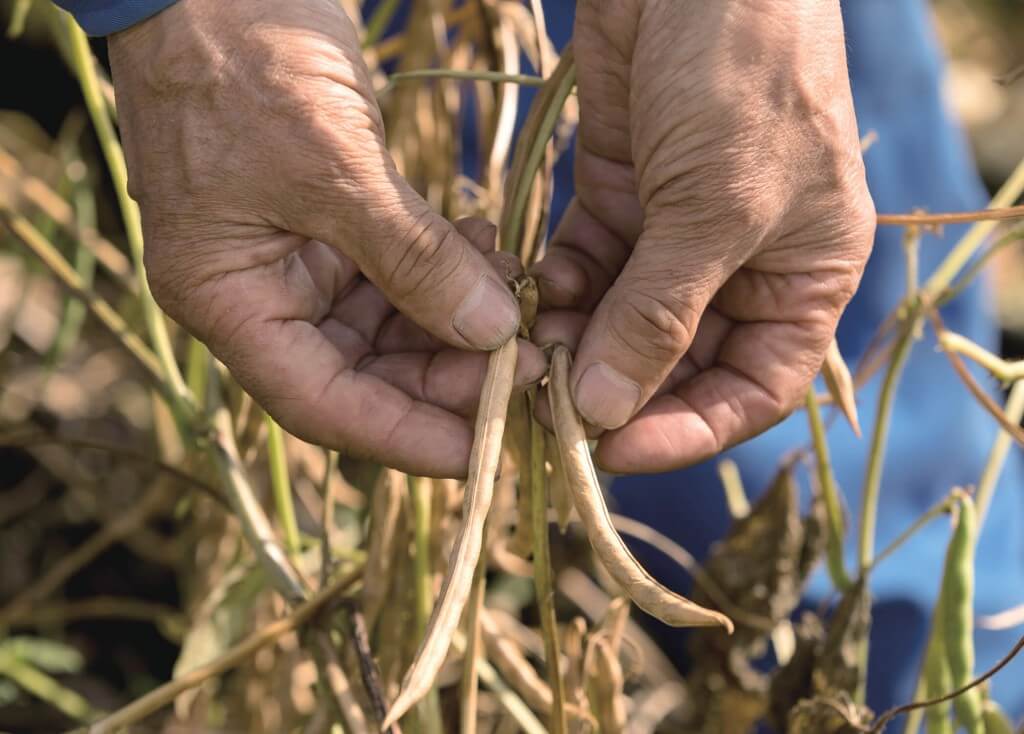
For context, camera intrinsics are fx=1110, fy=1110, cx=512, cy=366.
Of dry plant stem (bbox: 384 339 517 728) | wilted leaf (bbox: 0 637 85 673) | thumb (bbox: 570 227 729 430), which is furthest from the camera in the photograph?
wilted leaf (bbox: 0 637 85 673)

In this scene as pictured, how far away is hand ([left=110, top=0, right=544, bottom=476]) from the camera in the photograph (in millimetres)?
474

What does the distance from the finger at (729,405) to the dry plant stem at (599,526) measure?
1.7 inches

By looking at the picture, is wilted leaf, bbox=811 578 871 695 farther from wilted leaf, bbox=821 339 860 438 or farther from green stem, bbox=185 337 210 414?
green stem, bbox=185 337 210 414

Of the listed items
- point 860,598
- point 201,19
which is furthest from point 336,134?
point 860,598

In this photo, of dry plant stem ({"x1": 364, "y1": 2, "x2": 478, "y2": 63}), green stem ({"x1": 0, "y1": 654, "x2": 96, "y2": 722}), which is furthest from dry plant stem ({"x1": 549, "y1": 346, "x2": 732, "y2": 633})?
green stem ({"x1": 0, "y1": 654, "x2": 96, "y2": 722})

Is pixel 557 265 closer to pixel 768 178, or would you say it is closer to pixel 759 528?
pixel 768 178

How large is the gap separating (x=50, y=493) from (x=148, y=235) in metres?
0.87

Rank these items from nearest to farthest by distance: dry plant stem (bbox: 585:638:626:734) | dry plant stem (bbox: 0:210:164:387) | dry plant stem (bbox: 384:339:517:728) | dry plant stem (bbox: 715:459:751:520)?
dry plant stem (bbox: 384:339:517:728) < dry plant stem (bbox: 585:638:626:734) < dry plant stem (bbox: 0:210:164:387) < dry plant stem (bbox: 715:459:751:520)

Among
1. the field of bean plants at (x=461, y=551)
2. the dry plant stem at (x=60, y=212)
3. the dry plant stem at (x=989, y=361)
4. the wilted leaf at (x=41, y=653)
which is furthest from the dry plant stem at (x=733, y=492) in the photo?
the wilted leaf at (x=41, y=653)

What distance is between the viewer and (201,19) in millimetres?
479

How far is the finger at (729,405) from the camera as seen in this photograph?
1.82 ft

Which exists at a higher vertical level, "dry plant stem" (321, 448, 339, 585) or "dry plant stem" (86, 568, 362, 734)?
"dry plant stem" (321, 448, 339, 585)

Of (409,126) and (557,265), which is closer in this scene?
(557,265)

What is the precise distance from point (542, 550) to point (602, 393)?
8cm
